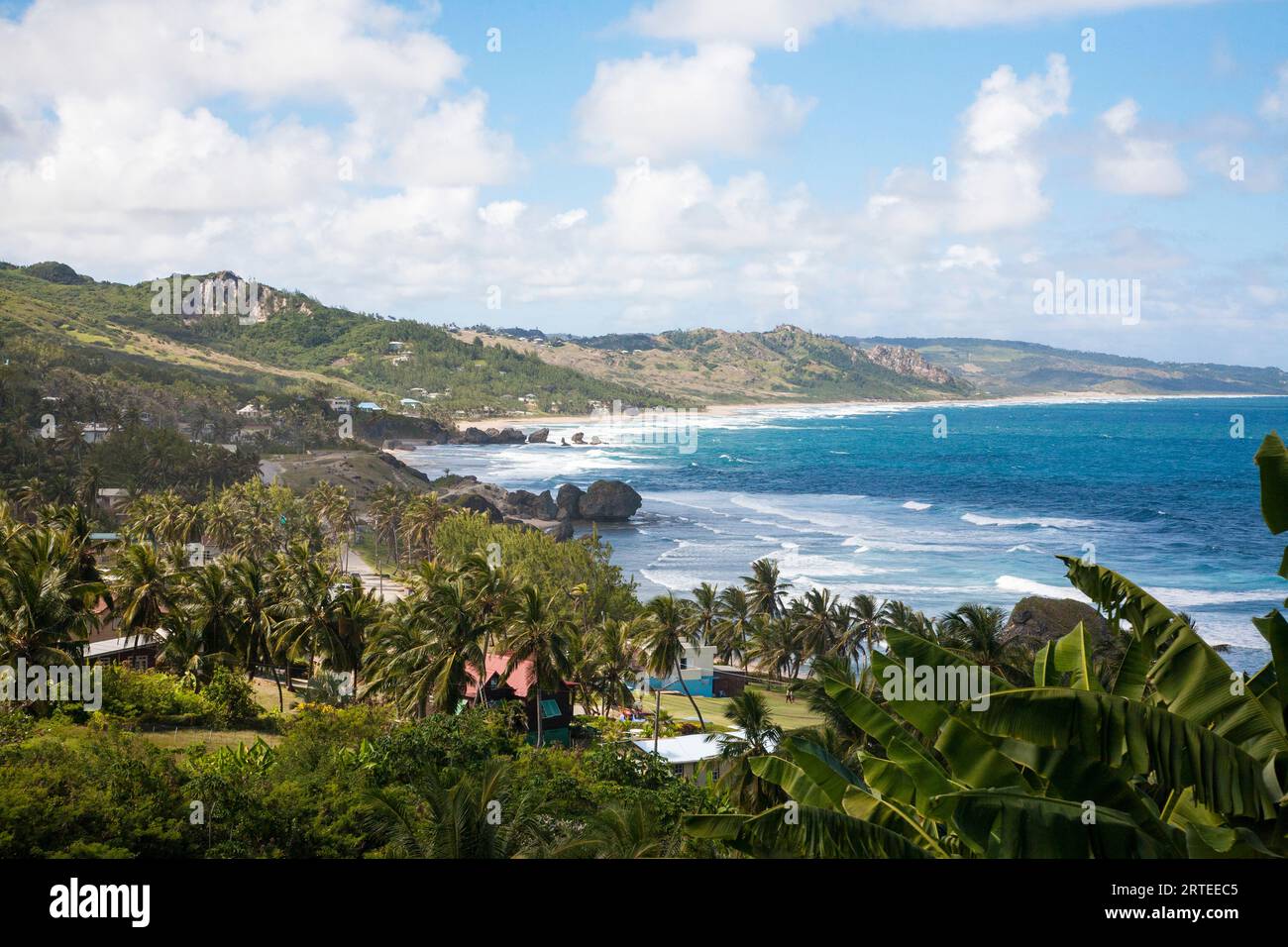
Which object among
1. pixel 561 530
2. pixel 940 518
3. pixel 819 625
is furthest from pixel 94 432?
pixel 940 518

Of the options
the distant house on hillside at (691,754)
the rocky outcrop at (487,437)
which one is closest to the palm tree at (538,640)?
the distant house on hillside at (691,754)

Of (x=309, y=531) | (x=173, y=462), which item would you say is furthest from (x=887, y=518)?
(x=173, y=462)

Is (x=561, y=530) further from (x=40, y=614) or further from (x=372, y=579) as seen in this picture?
(x=40, y=614)

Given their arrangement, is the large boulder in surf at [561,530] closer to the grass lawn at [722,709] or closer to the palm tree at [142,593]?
the grass lawn at [722,709]

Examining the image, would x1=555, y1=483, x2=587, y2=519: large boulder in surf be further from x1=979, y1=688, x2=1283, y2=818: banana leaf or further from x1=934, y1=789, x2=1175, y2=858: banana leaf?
x1=934, y1=789, x2=1175, y2=858: banana leaf

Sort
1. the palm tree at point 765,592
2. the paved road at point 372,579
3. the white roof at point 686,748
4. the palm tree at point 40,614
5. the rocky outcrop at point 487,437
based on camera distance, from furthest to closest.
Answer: the rocky outcrop at point 487,437 < the paved road at point 372,579 < the palm tree at point 765,592 < the white roof at point 686,748 < the palm tree at point 40,614

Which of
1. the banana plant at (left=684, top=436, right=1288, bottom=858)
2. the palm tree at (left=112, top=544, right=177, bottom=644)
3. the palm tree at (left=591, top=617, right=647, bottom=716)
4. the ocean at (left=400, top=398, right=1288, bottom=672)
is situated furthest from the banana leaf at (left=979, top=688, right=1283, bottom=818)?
the ocean at (left=400, top=398, right=1288, bottom=672)
